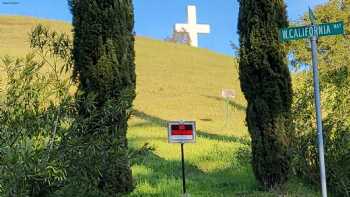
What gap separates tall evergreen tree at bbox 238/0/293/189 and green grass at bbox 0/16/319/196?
54 centimetres

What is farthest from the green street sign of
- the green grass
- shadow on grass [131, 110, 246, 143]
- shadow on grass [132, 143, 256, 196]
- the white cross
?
the white cross

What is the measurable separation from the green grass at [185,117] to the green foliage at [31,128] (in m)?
1.30

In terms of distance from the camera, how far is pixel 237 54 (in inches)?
440

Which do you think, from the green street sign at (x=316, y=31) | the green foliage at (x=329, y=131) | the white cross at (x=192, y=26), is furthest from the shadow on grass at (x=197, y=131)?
the white cross at (x=192, y=26)

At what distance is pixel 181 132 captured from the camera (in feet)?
31.7

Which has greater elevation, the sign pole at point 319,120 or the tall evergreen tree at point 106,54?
the tall evergreen tree at point 106,54

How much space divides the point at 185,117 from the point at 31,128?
18900 millimetres

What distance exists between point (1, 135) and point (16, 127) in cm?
16

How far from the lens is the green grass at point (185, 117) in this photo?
1099 cm

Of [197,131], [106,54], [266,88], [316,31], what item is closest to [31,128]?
[316,31]

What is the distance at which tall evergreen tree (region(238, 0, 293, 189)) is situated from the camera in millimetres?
10422

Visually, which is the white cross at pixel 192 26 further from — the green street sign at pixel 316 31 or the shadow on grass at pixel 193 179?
the green street sign at pixel 316 31

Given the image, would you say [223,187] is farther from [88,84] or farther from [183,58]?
[183,58]

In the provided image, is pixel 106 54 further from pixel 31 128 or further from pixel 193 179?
pixel 31 128
